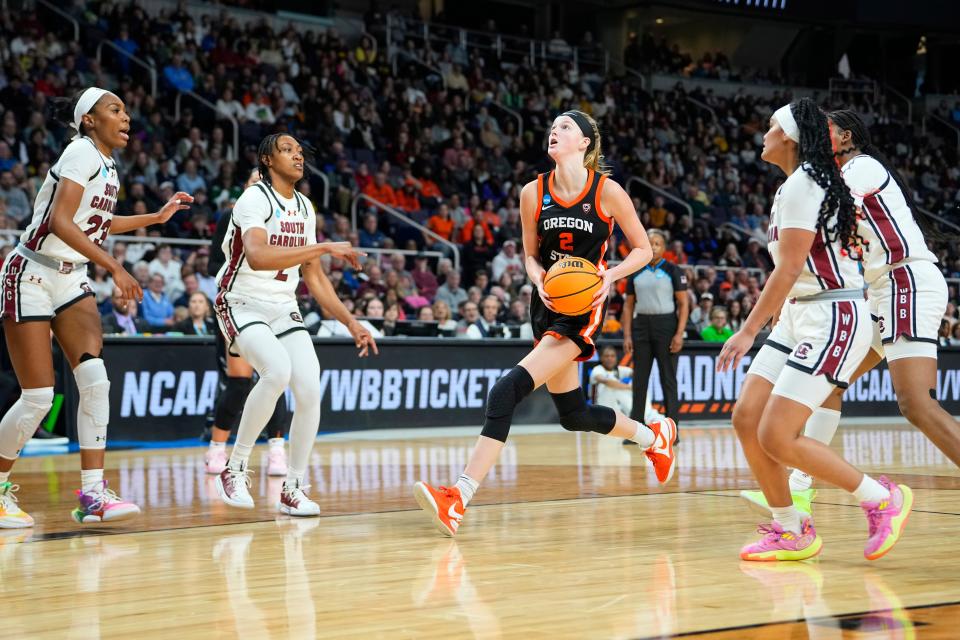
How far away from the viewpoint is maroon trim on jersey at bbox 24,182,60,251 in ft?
18.5

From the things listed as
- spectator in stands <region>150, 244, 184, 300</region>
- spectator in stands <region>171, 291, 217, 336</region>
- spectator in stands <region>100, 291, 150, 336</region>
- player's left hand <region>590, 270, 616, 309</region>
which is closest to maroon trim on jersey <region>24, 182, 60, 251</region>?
player's left hand <region>590, 270, 616, 309</region>

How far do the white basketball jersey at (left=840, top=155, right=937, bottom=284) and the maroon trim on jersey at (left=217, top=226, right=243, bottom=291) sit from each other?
3.30m

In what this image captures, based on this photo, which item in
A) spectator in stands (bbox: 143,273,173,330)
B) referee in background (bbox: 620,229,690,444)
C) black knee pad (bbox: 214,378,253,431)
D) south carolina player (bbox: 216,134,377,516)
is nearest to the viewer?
south carolina player (bbox: 216,134,377,516)

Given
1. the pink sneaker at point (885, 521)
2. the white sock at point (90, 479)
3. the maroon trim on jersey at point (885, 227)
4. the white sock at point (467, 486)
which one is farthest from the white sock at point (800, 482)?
the white sock at point (90, 479)

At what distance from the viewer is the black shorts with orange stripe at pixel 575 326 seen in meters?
5.62

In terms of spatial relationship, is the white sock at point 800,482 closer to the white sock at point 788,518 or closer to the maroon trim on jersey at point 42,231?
the white sock at point 788,518

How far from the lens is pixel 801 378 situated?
445cm

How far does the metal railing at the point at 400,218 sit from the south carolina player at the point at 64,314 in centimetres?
1086

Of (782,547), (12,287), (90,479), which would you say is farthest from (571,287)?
(12,287)

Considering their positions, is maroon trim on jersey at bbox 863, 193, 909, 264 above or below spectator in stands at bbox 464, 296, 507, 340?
above

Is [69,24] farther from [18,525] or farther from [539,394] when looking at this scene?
[18,525]

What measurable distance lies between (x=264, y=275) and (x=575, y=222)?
1877 mm

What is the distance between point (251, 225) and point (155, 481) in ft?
8.19

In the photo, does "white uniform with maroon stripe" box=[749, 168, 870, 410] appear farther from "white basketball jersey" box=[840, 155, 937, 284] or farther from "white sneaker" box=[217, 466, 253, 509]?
"white sneaker" box=[217, 466, 253, 509]
